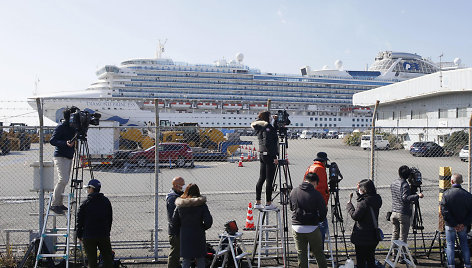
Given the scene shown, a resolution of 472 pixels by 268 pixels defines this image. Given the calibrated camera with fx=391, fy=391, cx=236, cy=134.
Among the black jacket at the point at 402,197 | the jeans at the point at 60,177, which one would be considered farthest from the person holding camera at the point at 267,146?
the jeans at the point at 60,177

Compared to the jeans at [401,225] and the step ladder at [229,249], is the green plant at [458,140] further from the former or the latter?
the step ladder at [229,249]

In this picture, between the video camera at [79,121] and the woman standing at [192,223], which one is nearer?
the woman standing at [192,223]

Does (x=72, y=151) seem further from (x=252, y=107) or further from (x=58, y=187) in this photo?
(x=252, y=107)

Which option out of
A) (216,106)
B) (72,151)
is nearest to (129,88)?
(216,106)

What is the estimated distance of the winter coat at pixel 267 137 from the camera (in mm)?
5719

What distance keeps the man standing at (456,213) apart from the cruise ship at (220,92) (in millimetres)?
48686

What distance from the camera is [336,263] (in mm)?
5816

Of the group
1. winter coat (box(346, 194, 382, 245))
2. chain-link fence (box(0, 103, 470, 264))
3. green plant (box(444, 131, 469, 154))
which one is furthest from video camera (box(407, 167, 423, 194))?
green plant (box(444, 131, 469, 154))

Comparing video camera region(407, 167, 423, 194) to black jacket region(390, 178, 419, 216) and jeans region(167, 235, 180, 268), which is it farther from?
jeans region(167, 235, 180, 268)

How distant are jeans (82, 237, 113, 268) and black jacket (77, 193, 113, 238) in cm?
8

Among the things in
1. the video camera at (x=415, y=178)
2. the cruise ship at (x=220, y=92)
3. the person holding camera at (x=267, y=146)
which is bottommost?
the video camera at (x=415, y=178)

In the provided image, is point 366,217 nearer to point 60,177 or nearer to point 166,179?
point 60,177

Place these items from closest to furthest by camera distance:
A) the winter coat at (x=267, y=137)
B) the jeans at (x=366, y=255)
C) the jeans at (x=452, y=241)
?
the jeans at (x=366, y=255) < the jeans at (x=452, y=241) < the winter coat at (x=267, y=137)

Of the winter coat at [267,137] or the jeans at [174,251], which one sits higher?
the winter coat at [267,137]
